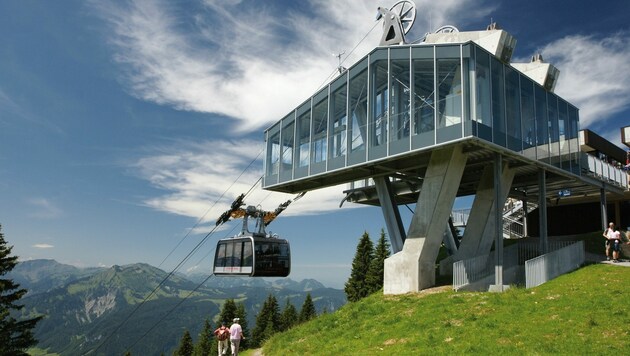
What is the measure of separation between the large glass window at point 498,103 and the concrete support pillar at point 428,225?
1871 millimetres

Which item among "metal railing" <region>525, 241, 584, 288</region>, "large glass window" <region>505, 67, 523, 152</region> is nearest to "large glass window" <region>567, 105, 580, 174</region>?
"metal railing" <region>525, 241, 584, 288</region>

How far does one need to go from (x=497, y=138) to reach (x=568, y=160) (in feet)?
34.1

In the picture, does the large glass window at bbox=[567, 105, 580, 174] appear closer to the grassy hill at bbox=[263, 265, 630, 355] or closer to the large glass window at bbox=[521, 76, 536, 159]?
the large glass window at bbox=[521, 76, 536, 159]

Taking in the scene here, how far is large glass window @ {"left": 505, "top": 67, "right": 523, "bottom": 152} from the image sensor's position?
2520 cm

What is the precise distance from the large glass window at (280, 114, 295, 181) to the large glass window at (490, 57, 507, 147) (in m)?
13.5

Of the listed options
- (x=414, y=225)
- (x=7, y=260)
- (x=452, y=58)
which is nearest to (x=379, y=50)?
(x=452, y=58)

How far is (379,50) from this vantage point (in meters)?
27.1

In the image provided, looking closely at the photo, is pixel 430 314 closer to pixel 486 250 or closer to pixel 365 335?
pixel 365 335

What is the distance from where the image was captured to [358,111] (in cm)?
2838

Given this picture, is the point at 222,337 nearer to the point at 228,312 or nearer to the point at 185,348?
the point at 228,312

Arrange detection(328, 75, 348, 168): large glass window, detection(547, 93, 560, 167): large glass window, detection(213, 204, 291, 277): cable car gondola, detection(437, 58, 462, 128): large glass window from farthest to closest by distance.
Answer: detection(547, 93, 560, 167): large glass window < detection(328, 75, 348, 168): large glass window < detection(213, 204, 291, 277): cable car gondola < detection(437, 58, 462, 128): large glass window

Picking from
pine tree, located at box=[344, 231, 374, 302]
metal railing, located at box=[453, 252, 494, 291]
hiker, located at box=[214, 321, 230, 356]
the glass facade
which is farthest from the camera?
pine tree, located at box=[344, 231, 374, 302]

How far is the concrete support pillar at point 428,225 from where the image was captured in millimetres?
24469

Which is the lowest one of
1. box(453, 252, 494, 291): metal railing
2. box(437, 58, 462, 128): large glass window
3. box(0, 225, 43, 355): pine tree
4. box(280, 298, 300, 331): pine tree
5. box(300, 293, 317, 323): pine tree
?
box(280, 298, 300, 331): pine tree
